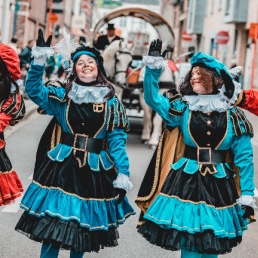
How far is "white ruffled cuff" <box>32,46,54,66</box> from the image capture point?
17.5 ft

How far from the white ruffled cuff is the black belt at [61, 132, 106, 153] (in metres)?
0.57

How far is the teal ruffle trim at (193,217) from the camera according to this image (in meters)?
5.20

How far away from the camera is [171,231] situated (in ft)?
17.2

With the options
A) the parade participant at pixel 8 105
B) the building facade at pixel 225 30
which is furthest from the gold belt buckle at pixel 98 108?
the building facade at pixel 225 30

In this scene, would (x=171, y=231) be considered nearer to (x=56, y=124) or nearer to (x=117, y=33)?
(x=56, y=124)

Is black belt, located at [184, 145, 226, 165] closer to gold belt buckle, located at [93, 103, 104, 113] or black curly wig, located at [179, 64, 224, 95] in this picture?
black curly wig, located at [179, 64, 224, 95]

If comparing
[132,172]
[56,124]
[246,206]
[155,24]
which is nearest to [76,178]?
[56,124]

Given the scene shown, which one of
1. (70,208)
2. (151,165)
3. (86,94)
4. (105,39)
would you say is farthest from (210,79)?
(105,39)

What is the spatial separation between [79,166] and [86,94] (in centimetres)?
51

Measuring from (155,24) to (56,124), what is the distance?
15.1 meters

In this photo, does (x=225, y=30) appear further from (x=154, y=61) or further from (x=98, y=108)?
(x=154, y=61)

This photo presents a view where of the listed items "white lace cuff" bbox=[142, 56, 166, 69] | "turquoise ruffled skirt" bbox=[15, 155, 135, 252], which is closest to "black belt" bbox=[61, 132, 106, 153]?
"turquoise ruffled skirt" bbox=[15, 155, 135, 252]

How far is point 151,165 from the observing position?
5.71 m

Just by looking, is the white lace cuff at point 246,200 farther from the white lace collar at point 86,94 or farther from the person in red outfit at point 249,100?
the white lace collar at point 86,94
